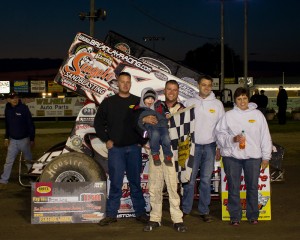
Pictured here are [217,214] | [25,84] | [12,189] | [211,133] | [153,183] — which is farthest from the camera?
[25,84]

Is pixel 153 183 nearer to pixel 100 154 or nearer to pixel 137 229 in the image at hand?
pixel 137 229

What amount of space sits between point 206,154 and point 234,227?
0.96 meters

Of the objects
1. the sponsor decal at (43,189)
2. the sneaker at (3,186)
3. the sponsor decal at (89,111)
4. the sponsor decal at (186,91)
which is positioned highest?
the sponsor decal at (186,91)

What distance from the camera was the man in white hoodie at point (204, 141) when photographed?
288 inches

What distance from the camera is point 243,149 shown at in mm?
7012

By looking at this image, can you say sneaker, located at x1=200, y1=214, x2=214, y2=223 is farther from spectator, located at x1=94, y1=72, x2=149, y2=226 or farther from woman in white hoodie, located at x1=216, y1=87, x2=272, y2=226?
spectator, located at x1=94, y1=72, x2=149, y2=226

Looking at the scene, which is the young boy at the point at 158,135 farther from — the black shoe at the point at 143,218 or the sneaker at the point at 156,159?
the black shoe at the point at 143,218

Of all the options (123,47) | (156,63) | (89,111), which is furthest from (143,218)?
(123,47)

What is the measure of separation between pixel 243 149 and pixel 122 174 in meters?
1.51

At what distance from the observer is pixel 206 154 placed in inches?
291

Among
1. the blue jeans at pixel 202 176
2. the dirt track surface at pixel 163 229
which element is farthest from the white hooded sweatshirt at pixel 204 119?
the dirt track surface at pixel 163 229

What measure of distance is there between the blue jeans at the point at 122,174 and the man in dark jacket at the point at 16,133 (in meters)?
3.58

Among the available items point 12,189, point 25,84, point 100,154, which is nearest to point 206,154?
point 100,154

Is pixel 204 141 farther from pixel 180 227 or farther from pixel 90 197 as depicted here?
pixel 90 197
